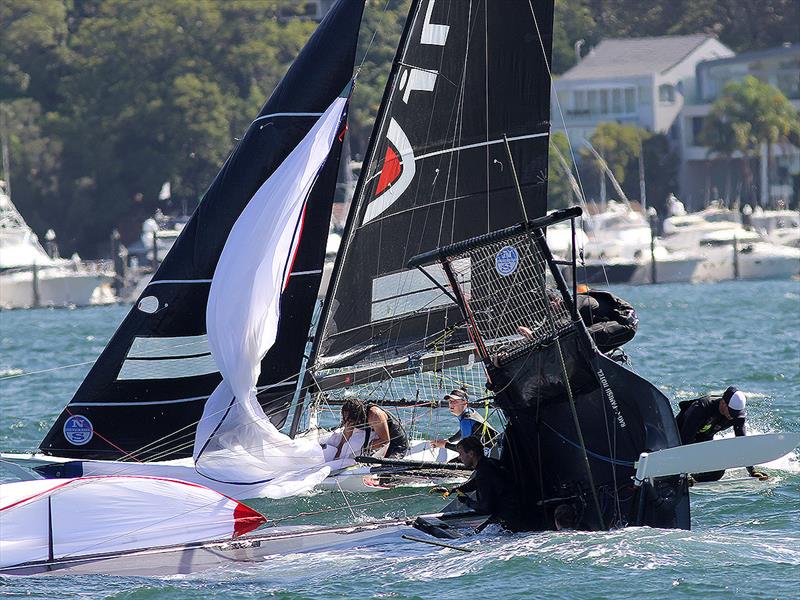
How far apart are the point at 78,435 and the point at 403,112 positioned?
395 cm

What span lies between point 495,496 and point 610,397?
1.08 m

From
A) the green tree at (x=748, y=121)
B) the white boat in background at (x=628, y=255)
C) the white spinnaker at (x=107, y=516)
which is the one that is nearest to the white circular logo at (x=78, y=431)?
the white spinnaker at (x=107, y=516)

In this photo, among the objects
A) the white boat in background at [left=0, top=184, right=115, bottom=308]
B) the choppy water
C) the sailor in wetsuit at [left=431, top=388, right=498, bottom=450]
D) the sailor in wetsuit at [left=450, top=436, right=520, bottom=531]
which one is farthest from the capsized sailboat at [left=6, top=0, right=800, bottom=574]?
the white boat in background at [left=0, top=184, right=115, bottom=308]

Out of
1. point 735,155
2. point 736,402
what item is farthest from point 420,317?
point 735,155

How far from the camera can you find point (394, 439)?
42.8 ft

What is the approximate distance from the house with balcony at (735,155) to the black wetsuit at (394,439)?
5325 centimetres

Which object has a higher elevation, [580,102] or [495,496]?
[580,102]

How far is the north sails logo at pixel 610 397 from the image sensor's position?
10.3 metres

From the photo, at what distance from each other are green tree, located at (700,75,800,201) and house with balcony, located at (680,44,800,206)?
1.32 m

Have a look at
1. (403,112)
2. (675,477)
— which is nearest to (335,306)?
(403,112)

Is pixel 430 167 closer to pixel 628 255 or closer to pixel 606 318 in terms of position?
pixel 606 318

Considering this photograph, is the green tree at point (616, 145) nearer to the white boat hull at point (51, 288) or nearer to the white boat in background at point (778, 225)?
the white boat in background at point (778, 225)

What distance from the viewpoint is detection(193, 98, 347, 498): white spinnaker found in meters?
12.0

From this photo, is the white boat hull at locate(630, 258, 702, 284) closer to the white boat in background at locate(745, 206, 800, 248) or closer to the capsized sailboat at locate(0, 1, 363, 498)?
the white boat in background at locate(745, 206, 800, 248)
